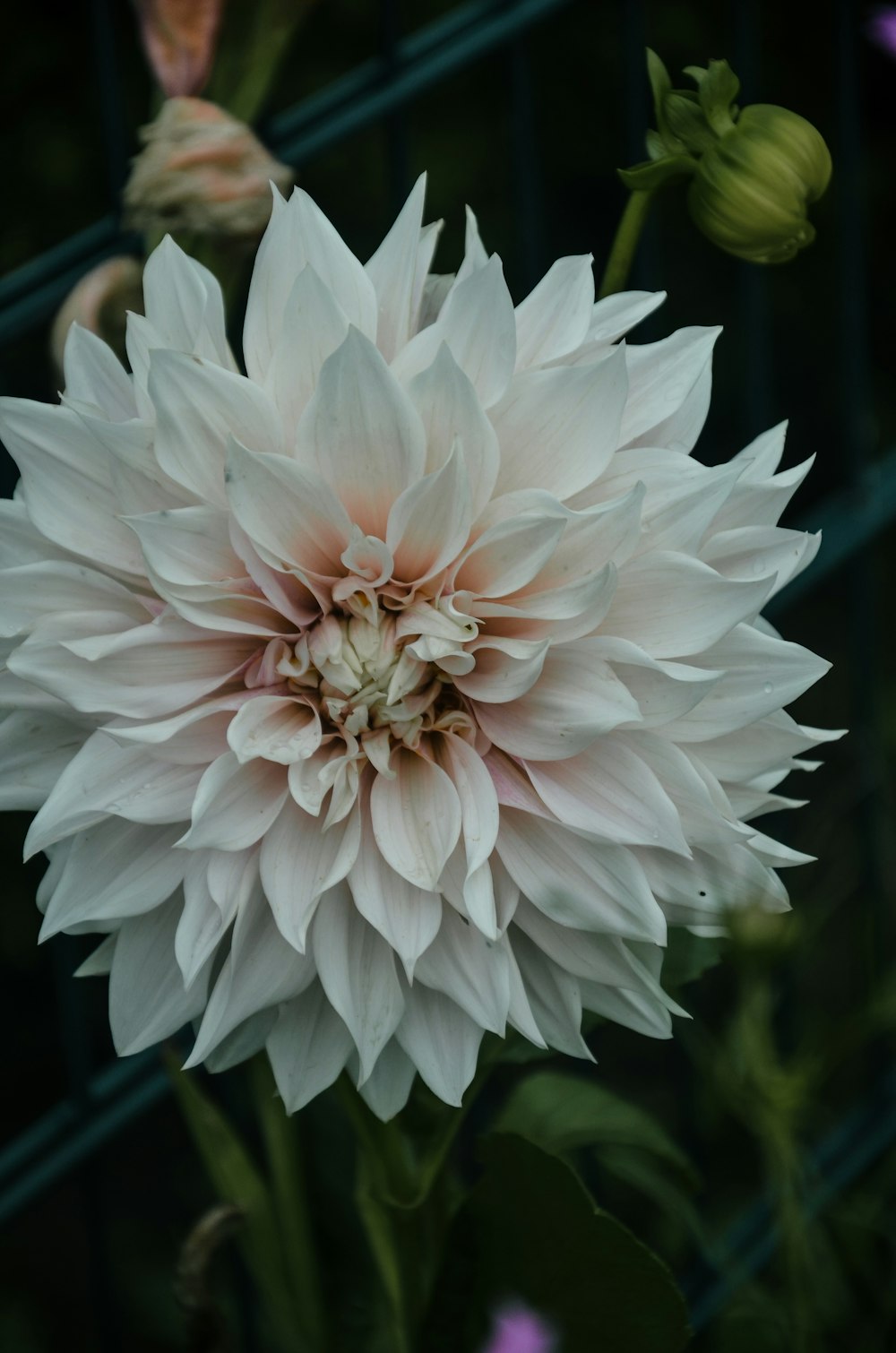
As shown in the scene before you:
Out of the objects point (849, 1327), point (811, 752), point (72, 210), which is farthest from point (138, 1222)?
point (72, 210)

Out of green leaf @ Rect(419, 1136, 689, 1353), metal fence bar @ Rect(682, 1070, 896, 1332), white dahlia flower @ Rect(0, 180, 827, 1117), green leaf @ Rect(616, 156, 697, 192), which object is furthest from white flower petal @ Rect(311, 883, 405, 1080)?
metal fence bar @ Rect(682, 1070, 896, 1332)

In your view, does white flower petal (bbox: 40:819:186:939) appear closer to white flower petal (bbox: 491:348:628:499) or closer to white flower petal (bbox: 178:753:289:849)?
white flower petal (bbox: 178:753:289:849)

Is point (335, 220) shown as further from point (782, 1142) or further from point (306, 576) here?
point (306, 576)

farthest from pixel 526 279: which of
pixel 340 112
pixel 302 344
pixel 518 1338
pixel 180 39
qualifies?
pixel 518 1338

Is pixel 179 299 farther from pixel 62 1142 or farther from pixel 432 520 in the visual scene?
pixel 62 1142

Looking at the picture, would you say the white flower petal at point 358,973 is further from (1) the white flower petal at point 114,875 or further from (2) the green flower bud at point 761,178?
(2) the green flower bud at point 761,178
